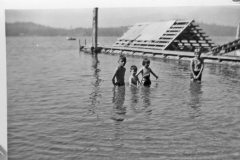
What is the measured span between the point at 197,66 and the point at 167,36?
9.33 metres

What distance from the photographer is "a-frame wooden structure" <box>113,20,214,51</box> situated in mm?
17484

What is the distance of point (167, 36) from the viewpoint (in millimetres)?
17625

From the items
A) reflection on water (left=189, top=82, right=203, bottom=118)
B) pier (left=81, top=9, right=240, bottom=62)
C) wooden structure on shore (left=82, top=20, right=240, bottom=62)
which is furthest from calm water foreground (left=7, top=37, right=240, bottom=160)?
wooden structure on shore (left=82, top=20, right=240, bottom=62)

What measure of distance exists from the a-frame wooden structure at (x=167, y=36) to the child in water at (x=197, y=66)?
8.50 metres

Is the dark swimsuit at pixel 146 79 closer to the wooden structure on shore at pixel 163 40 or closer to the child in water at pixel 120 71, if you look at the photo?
the child in water at pixel 120 71

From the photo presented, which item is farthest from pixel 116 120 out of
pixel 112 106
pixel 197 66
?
pixel 197 66

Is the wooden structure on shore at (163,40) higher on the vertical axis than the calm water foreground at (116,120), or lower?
higher

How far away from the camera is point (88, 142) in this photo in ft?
14.6

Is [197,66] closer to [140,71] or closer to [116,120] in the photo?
[140,71]

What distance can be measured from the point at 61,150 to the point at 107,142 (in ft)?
2.51

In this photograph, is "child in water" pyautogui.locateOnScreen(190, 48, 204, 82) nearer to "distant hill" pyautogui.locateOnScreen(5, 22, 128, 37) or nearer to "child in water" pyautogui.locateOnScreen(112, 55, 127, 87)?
"child in water" pyautogui.locateOnScreen(112, 55, 127, 87)

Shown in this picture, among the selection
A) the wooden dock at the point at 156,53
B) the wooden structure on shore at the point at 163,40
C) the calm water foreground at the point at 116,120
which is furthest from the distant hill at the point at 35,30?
the wooden structure on shore at the point at 163,40

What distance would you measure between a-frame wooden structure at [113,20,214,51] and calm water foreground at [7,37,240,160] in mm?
9542

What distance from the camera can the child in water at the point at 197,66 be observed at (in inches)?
337
